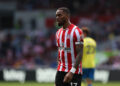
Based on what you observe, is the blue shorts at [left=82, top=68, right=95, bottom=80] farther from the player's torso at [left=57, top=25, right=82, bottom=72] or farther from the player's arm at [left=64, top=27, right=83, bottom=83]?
the player's arm at [left=64, top=27, right=83, bottom=83]

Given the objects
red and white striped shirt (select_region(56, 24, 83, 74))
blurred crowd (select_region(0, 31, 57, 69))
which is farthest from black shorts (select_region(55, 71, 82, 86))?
blurred crowd (select_region(0, 31, 57, 69))

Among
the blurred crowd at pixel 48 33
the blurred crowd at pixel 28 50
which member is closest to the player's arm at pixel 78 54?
the blurred crowd at pixel 48 33

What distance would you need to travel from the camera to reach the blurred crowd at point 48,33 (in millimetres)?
21134

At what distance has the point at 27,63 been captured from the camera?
20719 mm

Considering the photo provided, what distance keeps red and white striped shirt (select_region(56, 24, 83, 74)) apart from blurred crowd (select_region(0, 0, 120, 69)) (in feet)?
41.2

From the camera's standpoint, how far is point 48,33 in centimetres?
2234

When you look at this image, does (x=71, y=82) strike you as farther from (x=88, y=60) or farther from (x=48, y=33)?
(x=48, y=33)

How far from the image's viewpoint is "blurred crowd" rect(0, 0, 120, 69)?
21.1m

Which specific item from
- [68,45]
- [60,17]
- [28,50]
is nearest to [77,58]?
[68,45]

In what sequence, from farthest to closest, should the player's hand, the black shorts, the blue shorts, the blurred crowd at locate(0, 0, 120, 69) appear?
the blurred crowd at locate(0, 0, 120, 69) → the blue shorts → the black shorts → the player's hand

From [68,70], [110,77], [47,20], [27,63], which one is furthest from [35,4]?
[68,70]

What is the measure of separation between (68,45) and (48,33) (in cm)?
1549

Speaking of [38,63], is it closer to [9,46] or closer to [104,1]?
[9,46]

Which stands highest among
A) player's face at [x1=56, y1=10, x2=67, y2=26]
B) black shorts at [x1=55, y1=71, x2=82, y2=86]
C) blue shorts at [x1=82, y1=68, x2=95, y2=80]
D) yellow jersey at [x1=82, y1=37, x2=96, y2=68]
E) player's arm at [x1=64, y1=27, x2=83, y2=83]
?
player's face at [x1=56, y1=10, x2=67, y2=26]
